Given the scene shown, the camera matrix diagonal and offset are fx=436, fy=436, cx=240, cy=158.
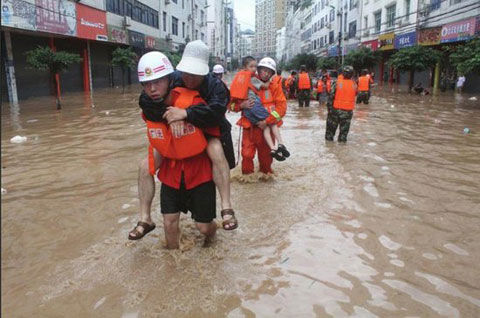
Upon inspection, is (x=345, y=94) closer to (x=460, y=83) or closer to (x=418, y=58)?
(x=418, y=58)

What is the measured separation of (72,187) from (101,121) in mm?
6976

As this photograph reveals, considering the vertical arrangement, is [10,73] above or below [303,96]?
above

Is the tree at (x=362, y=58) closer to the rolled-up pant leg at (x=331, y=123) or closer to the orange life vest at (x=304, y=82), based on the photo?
the orange life vest at (x=304, y=82)

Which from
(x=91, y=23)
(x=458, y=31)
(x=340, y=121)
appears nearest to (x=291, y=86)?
(x=458, y=31)

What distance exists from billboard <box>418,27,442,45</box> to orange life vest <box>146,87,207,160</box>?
88.3 ft

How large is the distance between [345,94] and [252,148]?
3.83m

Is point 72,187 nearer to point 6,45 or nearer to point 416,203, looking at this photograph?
point 416,203

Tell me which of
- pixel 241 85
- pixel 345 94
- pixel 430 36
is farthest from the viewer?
pixel 430 36

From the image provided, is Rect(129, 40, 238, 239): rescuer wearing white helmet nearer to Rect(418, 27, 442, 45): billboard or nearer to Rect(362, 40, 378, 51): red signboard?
Rect(418, 27, 442, 45): billboard

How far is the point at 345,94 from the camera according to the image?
30.2 feet

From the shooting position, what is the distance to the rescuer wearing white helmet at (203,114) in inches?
130

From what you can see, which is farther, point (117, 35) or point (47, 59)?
point (117, 35)

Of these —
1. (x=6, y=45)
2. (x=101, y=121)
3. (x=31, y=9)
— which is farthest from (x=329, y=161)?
(x=6, y=45)

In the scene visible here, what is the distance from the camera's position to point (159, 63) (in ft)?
10.6
